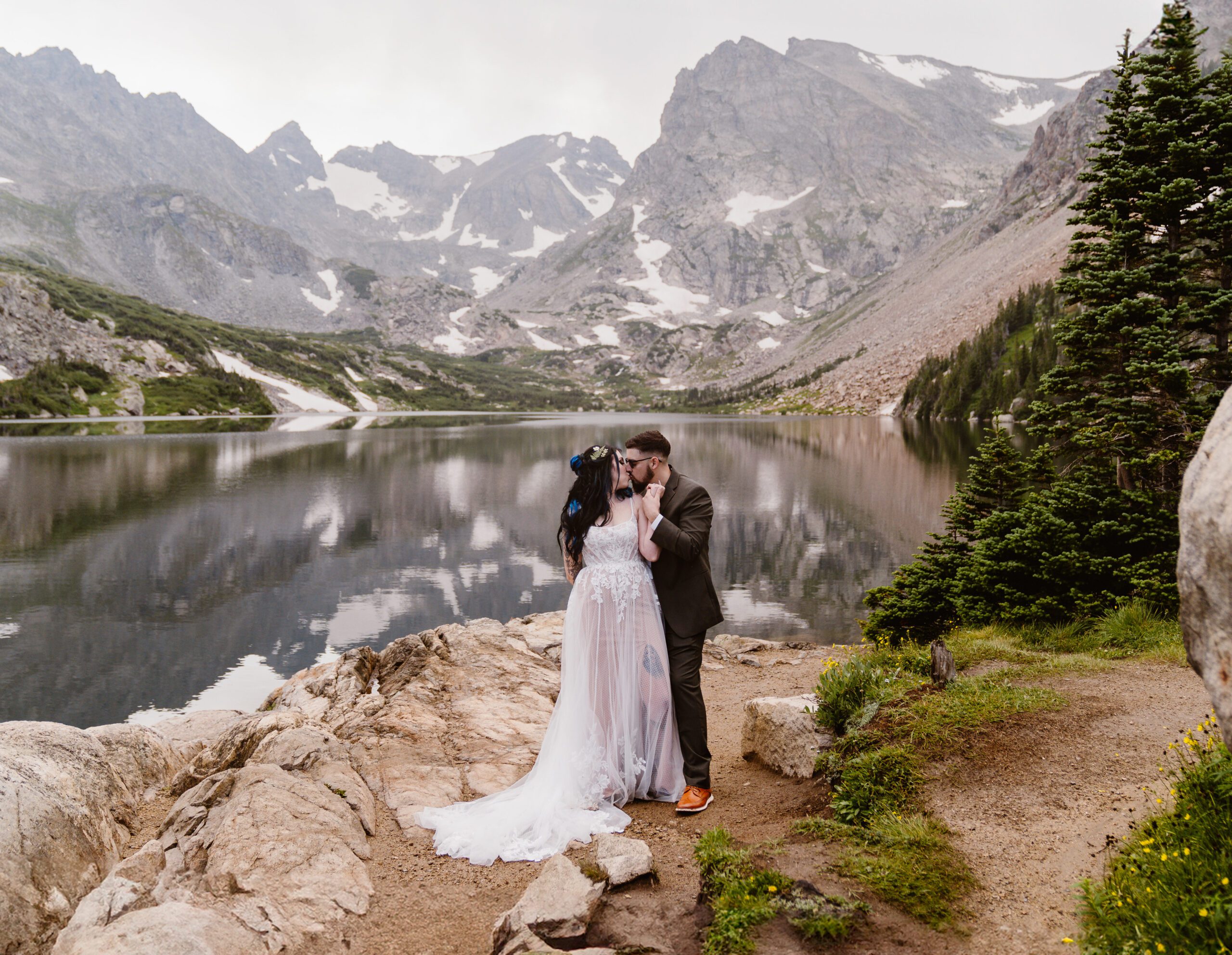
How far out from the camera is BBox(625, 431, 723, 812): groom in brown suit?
750 cm

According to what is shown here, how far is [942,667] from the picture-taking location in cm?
850

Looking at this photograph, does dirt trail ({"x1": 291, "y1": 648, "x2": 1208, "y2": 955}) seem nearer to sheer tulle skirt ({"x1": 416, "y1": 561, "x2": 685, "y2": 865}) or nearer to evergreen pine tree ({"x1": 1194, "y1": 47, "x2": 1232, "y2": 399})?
sheer tulle skirt ({"x1": 416, "y1": 561, "x2": 685, "y2": 865})

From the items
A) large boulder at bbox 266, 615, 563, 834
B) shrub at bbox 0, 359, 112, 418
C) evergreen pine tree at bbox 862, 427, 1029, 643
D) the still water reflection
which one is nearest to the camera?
large boulder at bbox 266, 615, 563, 834

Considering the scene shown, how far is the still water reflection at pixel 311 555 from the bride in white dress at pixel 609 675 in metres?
13.4

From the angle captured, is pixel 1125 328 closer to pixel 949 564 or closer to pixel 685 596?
pixel 949 564

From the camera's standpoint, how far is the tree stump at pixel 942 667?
27.9 feet

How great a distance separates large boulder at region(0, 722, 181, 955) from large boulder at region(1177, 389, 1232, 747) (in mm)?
8805

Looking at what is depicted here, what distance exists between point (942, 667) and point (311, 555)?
30.1 metres

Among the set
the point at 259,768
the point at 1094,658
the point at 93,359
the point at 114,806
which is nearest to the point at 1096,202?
the point at 1094,658

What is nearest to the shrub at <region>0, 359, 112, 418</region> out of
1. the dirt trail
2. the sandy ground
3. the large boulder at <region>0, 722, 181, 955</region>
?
the large boulder at <region>0, 722, 181, 955</region>

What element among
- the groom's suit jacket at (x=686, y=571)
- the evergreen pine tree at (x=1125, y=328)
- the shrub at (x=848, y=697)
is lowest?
the shrub at (x=848, y=697)

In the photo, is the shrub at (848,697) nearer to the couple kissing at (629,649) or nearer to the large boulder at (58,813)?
the couple kissing at (629,649)

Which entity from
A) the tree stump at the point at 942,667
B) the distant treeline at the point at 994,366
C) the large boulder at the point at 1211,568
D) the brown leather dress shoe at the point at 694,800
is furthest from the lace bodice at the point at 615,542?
the distant treeline at the point at 994,366

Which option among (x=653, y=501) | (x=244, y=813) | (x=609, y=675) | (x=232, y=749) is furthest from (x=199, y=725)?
(x=653, y=501)
